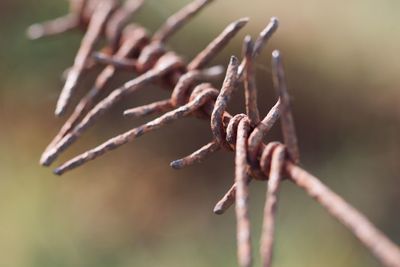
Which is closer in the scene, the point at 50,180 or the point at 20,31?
the point at 50,180

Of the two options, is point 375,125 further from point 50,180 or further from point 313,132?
point 50,180

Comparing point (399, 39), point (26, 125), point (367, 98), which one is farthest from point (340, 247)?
point (26, 125)

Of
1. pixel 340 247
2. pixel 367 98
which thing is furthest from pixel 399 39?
pixel 340 247

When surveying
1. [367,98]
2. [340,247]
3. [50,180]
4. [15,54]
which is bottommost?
[340,247]

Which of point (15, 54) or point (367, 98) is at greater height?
point (15, 54)

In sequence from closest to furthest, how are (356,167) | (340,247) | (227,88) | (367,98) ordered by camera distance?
(227,88) < (340,247) < (356,167) < (367,98)

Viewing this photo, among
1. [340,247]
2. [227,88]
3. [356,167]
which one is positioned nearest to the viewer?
[227,88]
